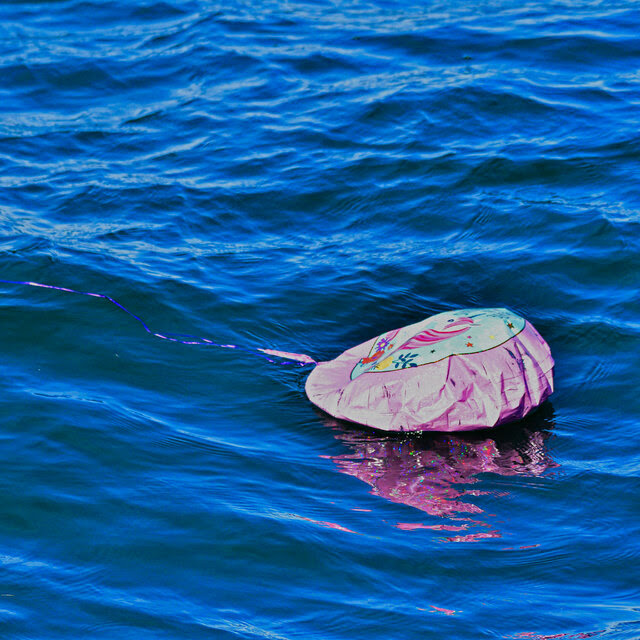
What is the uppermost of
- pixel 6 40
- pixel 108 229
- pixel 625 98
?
pixel 6 40

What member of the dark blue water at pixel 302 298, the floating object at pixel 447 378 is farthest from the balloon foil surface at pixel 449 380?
the dark blue water at pixel 302 298

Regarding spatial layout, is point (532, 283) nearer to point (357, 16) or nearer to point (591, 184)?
point (591, 184)

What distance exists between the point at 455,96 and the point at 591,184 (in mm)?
2114

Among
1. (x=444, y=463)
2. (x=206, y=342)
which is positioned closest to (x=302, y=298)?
(x=206, y=342)

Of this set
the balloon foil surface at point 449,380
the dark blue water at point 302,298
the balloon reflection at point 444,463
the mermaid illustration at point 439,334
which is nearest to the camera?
the dark blue water at point 302,298

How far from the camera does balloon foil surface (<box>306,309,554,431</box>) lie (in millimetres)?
5027

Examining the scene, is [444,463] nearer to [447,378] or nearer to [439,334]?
[447,378]

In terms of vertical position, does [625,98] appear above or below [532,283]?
above

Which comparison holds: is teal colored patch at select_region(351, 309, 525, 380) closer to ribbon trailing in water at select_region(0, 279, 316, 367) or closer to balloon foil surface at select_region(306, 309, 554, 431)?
balloon foil surface at select_region(306, 309, 554, 431)

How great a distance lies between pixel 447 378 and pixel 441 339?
330 millimetres

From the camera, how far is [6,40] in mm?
11594

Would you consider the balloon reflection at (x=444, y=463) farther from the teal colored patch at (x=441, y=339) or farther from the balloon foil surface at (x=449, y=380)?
the teal colored patch at (x=441, y=339)

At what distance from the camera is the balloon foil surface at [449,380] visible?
5.03 meters

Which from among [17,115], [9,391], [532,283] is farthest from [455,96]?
[9,391]
